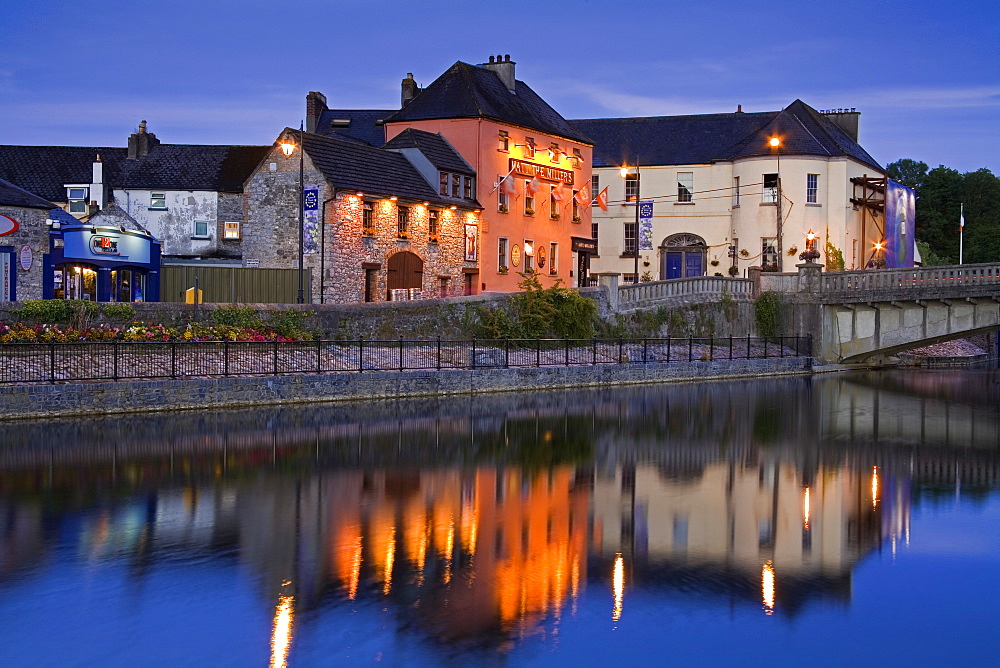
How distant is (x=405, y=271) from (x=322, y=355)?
1766 cm

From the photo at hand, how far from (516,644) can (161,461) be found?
40.3 feet

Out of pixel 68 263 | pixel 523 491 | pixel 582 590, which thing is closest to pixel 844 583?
pixel 582 590

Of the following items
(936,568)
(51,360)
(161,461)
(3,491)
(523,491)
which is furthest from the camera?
(51,360)

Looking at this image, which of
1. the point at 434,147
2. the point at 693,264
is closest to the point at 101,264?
the point at 434,147

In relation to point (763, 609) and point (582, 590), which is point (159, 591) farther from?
point (763, 609)

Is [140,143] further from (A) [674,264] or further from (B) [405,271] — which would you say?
(A) [674,264]

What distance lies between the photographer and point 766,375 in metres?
49.9

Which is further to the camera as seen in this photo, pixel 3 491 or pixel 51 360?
pixel 51 360

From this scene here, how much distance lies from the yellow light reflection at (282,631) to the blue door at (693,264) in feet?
196

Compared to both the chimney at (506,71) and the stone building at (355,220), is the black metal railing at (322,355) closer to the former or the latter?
the stone building at (355,220)

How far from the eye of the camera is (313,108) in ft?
255

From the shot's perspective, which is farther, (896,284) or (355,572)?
(896,284)

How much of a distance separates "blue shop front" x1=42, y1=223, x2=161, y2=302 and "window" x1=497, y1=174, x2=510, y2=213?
68.3 feet

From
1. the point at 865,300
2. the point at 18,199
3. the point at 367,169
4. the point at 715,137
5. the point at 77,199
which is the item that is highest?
the point at 715,137
